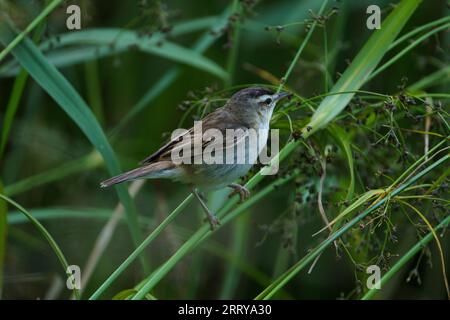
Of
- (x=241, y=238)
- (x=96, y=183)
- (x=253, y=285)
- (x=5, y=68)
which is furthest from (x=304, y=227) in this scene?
(x=5, y=68)

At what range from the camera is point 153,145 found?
197 inches

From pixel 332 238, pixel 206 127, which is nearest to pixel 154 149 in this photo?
pixel 206 127

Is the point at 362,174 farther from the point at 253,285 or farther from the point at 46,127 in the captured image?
the point at 46,127

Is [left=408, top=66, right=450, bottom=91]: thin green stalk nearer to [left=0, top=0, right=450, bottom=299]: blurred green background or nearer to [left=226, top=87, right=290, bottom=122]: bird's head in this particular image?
[left=0, top=0, right=450, bottom=299]: blurred green background

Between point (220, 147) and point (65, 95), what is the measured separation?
731mm

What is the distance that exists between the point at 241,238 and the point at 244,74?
1.71 m

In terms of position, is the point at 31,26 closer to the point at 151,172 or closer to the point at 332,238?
the point at 151,172

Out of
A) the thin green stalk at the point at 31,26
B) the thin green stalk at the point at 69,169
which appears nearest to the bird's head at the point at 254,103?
the thin green stalk at the point at 31,26

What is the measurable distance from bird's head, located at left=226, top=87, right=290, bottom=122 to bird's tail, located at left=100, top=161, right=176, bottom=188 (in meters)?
0.43

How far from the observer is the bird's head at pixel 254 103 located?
3.12m

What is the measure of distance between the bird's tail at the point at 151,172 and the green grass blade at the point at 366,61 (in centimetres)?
65

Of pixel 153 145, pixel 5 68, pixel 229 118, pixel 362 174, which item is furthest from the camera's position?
pixel 153 145

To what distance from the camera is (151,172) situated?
9.46ft

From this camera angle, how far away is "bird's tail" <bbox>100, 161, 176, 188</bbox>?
271 cm
